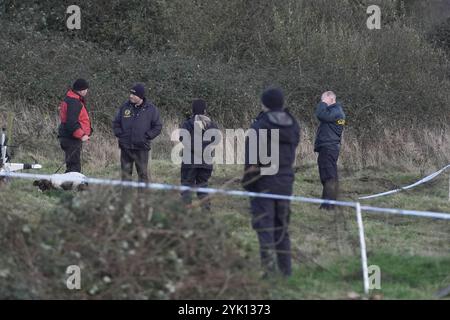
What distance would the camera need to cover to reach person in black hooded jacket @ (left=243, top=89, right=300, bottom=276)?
8609mm

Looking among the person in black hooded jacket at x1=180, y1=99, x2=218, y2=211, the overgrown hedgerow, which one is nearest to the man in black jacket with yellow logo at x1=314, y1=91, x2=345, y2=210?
the person in black hooded jacket at x1=180, y1=99, x2=218, y2=211

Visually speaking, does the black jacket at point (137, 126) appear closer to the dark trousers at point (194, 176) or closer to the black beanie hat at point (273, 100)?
the dark trousers at point (194, 176)

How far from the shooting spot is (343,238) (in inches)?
423

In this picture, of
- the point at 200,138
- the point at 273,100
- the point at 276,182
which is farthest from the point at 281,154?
the point at 200,138

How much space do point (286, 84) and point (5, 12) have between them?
7781mm

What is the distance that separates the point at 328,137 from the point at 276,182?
476 cm

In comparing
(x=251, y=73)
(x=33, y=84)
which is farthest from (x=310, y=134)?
(x=33, y=84)

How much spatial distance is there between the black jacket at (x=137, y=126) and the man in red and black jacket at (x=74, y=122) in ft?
1.87

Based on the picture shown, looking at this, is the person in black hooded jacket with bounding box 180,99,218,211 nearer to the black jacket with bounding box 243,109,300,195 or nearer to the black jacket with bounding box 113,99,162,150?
the black jacket with bounding box 113,99,162,150

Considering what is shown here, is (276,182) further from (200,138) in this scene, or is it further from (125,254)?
(200,138)

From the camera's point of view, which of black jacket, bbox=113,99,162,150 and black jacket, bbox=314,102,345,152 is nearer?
black jacket, bbox=113,99,162,150

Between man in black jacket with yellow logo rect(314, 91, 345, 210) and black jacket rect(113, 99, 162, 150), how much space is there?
8.05 feet
